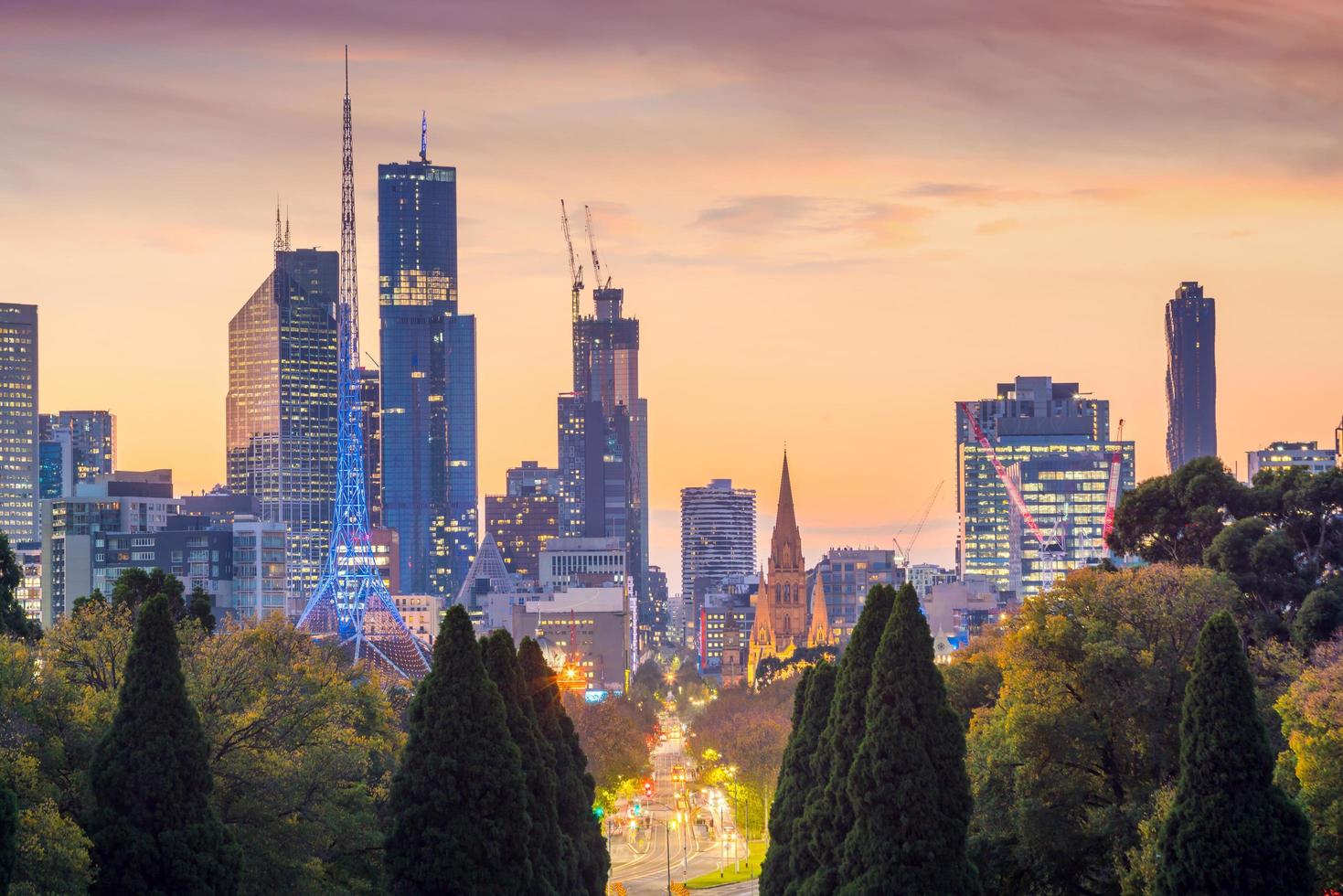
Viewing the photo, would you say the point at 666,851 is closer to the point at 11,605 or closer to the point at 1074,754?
the point at 11,605

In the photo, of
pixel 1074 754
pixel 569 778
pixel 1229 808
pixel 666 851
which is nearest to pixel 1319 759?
pixel 1074 754

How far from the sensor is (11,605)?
8925 cm

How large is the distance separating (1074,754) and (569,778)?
2351 centimetres

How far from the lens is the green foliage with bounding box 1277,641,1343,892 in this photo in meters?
60.7

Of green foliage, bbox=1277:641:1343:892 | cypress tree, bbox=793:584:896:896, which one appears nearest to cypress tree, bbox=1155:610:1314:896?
green foliage, bbox=1277:641:1343:892

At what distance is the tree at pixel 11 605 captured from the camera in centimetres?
8750

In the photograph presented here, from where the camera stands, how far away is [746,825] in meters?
169

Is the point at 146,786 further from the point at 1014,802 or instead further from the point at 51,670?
the point at 1014,802

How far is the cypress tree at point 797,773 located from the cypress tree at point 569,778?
724cm

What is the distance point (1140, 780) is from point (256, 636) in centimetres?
3768

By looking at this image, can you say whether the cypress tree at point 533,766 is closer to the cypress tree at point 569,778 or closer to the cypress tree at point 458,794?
the cypress tree at point 458,794

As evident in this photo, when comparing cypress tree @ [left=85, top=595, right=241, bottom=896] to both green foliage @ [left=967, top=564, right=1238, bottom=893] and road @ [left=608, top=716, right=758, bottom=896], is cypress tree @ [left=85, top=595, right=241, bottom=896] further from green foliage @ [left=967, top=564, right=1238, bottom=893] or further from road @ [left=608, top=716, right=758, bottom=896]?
road @ [left=608, top=716, right=758, bottom=896]

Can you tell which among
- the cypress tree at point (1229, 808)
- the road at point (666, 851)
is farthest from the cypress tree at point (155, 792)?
the road at point (666, 851)

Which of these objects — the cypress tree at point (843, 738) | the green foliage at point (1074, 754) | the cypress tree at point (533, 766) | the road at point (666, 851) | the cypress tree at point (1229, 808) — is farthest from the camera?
→ the road at point (666, 851)
